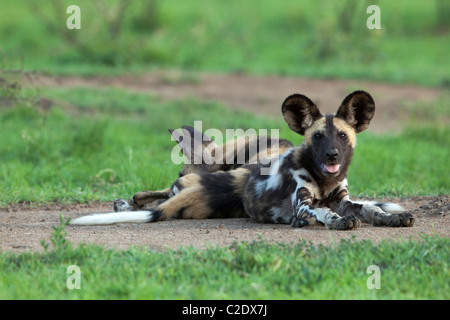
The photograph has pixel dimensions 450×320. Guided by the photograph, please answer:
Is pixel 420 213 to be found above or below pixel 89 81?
below

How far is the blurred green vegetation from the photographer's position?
12.4 meters

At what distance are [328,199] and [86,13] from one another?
9940 millimetres

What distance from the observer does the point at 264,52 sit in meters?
14.2

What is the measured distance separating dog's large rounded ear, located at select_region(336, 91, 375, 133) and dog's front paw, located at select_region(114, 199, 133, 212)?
60.6 inches

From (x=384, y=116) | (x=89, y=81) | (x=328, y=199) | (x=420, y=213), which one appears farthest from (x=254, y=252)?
(x=89, y=81)

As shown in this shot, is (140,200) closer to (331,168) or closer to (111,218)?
(111,218)

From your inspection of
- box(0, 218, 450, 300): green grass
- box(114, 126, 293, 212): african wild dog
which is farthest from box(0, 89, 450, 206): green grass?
box(0, 218, 450, 300): green grass

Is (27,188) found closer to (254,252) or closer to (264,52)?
(254,252)

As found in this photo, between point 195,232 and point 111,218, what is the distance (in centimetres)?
64

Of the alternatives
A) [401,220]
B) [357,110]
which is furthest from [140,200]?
[401,220]

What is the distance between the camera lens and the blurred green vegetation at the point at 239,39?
12.4m

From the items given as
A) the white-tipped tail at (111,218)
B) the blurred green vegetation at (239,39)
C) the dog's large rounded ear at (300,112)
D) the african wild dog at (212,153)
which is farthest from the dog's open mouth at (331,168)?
the blurred green vegetation at (239,39)
